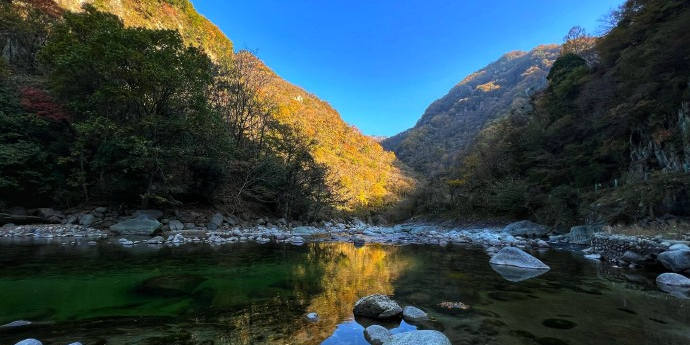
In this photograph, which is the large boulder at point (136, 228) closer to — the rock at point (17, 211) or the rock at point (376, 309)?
the rock at point (17, 211)

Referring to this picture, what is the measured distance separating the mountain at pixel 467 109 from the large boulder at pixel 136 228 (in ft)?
214

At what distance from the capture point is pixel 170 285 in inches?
262

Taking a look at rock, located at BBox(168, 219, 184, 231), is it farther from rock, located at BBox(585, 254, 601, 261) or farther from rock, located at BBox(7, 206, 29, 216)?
rock, located at BBox(585, 254, 601, 261)

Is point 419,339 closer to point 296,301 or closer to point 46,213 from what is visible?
point 296,301

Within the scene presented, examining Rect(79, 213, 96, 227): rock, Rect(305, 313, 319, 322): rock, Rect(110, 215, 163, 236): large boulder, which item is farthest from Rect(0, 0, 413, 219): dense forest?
Rect(305, 313, 319, 322): rock

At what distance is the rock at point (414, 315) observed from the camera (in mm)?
4873

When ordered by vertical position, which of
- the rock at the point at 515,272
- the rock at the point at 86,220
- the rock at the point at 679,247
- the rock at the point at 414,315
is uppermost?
the rock at the point at 86,220

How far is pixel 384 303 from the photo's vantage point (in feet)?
16.4

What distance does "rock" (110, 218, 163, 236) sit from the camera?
16500 mm

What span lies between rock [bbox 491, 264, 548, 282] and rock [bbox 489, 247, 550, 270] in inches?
9.3

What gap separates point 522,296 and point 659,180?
1118 cm

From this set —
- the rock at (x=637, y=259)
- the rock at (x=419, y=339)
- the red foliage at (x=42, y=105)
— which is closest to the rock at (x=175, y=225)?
the red foliage at (x=42, y=105)

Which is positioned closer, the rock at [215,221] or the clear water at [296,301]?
the clear water at [296,301]

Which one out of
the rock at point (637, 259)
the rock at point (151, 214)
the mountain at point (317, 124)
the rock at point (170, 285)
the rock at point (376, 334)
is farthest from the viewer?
the mountain at point (317, 124)
